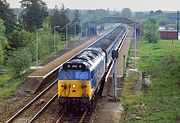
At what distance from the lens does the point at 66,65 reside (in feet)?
83.6

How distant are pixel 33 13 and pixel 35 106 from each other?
68895 millimetres

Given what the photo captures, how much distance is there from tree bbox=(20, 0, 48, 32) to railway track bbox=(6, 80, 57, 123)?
5869 cm

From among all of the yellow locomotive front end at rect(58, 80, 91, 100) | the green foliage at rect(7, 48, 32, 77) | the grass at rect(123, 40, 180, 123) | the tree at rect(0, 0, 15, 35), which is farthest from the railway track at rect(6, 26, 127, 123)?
the tree at rect(0, 0, 15, 35)

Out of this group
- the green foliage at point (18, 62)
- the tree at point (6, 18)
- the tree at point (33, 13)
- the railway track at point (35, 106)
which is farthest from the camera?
the tree at point (33, 13)

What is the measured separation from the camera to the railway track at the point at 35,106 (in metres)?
24.7

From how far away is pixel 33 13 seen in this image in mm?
95125

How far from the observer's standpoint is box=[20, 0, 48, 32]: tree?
92.8m

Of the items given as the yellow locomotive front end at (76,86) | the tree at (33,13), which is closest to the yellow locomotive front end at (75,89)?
the yellow locomotive front end at (76,86)

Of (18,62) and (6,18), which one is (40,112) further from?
(6,18)

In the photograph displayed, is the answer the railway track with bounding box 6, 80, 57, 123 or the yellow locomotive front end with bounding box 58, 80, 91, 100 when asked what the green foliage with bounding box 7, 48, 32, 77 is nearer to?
the railway track with bounding box 6, 80, 57, 123

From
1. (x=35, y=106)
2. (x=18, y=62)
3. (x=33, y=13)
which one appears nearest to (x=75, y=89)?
(x=35, y=106)

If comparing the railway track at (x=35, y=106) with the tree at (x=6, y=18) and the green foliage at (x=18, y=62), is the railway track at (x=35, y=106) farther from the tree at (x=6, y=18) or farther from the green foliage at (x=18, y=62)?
the tree at (x=6, y=18)

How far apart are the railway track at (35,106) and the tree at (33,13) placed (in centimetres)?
5869

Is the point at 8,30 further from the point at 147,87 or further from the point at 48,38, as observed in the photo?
the point at 147,87
